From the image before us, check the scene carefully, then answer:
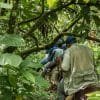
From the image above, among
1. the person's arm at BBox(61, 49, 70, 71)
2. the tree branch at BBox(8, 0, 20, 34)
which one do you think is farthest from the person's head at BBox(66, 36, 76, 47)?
the tree branch at BBox(8, 0, 20, 34)

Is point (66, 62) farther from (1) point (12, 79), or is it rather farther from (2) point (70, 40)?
(1) point (12, 79)

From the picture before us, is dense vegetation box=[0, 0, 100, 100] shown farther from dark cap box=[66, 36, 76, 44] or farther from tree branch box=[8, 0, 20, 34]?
dark cap box=[66, 36, 76, 44]

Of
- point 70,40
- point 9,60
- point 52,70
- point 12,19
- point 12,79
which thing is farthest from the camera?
point 52,70

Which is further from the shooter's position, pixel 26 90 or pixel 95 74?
pixel 95 74

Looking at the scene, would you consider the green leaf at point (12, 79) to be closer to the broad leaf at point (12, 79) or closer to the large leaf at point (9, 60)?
the broad leaf at point (12, 79)

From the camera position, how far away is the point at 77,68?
606cm

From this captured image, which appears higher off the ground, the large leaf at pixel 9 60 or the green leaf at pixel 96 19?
the green leaf at pixel 96 19

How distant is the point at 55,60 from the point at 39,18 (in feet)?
18.1

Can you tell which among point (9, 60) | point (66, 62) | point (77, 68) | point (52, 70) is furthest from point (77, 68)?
point (9, 60)

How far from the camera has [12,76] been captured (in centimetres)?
200

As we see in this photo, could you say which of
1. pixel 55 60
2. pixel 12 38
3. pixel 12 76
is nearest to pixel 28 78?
pixel 12 76

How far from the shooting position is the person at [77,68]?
235 inches

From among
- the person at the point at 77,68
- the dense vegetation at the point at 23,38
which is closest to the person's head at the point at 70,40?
the person at the point at 77,68

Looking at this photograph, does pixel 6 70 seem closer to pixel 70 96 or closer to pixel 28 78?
pixel 28 78
